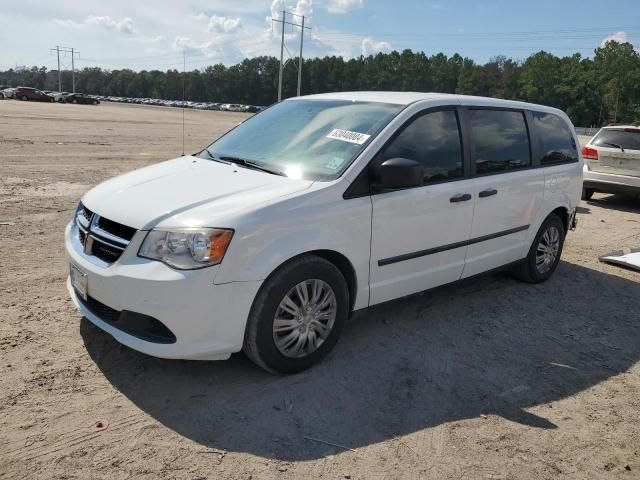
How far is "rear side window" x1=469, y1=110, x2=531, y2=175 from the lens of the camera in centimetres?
477

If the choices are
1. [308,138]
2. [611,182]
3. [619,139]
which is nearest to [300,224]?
[308,138]

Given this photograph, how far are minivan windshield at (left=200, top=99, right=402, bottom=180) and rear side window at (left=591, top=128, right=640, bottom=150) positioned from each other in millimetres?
8324

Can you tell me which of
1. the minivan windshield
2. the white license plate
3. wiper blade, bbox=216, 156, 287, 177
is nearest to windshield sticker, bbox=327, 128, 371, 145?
the minivan windshield

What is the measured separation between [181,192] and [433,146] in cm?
201

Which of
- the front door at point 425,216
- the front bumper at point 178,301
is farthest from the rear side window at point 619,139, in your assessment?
the front bumper at point 178,301

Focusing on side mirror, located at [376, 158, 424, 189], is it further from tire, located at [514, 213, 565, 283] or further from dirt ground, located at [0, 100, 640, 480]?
tire, located at [514, 213, 565, 283]

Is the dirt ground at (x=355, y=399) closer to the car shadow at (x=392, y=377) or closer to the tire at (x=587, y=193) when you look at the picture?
the car shadow at (x=392, y=377)

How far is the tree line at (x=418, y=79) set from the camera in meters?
93.8

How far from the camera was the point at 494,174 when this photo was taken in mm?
4898

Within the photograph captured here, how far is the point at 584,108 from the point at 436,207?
10378 cm

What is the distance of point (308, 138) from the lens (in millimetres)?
4211

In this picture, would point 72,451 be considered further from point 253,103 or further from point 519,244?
point 253,103

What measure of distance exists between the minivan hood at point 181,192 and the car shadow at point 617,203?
960 cm

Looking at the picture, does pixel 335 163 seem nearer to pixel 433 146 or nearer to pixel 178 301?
pixel 433 146
